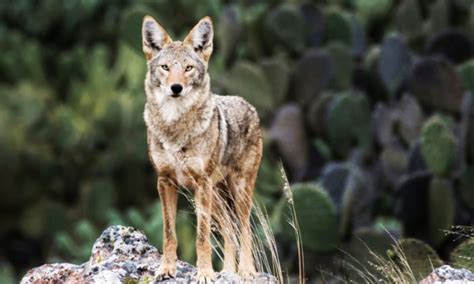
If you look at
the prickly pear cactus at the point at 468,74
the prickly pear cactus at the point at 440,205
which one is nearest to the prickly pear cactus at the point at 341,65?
the prickly pear cactus at the point at 468,74

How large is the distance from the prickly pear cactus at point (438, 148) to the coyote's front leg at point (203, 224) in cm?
646

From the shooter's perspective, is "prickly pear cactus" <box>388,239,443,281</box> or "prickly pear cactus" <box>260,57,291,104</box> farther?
"prickly pear cactus" <box>260,57,291,104</box>

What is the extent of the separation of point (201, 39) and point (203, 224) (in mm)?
870

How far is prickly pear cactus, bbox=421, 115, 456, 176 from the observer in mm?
12883

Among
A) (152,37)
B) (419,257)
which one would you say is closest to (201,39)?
(152,37)

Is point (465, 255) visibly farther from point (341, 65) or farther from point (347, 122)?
point (341, 65)

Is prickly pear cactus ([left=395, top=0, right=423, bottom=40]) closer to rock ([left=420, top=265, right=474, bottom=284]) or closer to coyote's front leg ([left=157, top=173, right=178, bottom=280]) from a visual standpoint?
coyote's front leg ([left=157, top=173, right=178, bottom=280])

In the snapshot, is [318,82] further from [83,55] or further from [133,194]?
[83,55]

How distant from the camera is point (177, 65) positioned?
6.49 meters

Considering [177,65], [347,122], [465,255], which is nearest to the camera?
[177,65]

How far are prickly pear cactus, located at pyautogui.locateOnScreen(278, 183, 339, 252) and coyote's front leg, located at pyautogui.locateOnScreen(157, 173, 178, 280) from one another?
5620mm

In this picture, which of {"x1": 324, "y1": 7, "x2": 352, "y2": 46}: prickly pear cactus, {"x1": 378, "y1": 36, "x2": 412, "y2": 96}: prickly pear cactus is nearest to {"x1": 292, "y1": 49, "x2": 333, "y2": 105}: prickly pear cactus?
{"x1": 378, "y1": 36, "x2": 412, "y2": 96}: prickly pear cactus

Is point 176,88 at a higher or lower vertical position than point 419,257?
higher

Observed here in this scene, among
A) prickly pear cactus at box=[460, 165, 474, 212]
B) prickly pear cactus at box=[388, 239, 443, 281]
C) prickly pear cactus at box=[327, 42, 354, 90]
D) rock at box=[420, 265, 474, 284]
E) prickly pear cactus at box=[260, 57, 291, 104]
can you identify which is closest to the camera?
rock at box=[420, 265, 474, 284]
